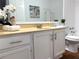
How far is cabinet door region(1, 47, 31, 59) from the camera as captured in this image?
1608 mm

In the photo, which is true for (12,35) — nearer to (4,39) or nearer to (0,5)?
(4,39)

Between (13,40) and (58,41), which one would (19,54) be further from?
(58,41)

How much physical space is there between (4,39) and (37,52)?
2.26 feet

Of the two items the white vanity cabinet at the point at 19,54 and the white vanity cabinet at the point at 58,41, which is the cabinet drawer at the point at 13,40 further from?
the white vanity cabinet at the point at 58,41

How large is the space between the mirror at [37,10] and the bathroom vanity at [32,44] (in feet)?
1.46

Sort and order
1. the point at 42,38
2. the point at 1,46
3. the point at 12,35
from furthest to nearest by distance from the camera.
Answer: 1. the point at 42,38
2. the point at 12,35
3. the point at 1,46

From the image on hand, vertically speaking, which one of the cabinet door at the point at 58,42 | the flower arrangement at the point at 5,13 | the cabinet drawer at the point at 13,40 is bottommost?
the cabinet door at the point at 58,42

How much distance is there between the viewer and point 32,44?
198 centimetres

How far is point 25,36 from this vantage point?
6.04 feet

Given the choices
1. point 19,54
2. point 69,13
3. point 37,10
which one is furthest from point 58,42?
point 69,13

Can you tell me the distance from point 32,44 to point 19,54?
292 millimetres

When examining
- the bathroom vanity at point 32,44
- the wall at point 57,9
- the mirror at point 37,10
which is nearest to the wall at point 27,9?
the mirror at point 37,10

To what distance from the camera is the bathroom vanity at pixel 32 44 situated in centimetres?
159

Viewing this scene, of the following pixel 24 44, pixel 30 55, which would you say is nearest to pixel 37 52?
pixel 30 55
